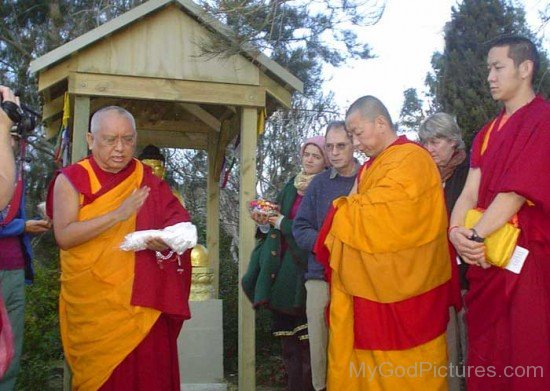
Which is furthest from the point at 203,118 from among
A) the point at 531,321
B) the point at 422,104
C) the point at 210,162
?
the point at 422,104

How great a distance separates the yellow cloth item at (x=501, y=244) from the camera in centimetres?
290

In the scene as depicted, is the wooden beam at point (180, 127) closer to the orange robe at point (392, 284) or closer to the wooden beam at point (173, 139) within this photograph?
the wooden beam at point (173, 139)

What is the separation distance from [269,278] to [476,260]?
6.58ft

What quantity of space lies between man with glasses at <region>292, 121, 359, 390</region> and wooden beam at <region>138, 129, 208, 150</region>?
10.5 feet

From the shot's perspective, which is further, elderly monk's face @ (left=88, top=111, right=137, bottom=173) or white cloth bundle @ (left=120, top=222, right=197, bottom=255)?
elderly monk's face @ (left=88, top=111, right=137, bottom=173)

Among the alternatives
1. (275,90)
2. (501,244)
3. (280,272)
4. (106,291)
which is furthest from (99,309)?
(275,90)

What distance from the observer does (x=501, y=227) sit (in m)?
2.95

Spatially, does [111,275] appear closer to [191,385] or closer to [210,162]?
[191,385]

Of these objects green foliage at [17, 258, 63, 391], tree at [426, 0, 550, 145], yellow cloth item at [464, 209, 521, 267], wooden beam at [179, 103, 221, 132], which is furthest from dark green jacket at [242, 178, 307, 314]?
tree at [426, 0, 550, 145]

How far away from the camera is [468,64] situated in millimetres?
12469

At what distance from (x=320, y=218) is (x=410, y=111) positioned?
11498mm

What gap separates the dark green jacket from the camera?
462 cm

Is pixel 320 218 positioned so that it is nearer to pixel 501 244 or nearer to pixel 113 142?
pixel 113 142

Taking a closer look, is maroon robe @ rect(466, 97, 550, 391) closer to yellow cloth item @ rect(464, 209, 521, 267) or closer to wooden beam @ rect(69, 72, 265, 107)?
yellow cloth item @ rect(464, 209, 521, 267)
